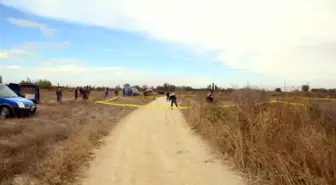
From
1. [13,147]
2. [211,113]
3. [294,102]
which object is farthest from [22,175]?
[211,113]

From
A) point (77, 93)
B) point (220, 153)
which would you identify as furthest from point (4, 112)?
point (77, 93)

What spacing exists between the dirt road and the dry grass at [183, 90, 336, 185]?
558 mm

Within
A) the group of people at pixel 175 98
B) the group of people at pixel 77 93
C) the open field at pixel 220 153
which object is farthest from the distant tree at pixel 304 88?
the group of people at pixel 77 93

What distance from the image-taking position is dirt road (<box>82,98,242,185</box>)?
256 inches

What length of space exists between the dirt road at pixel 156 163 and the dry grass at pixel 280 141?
0.56 meters

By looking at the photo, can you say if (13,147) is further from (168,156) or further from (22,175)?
(168,156)

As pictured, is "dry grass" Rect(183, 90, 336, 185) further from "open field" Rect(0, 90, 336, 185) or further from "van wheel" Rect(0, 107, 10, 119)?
"van wheel" Rect(0, 107, 10, 119)

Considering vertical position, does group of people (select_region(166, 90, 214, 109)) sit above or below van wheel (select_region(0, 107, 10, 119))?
above

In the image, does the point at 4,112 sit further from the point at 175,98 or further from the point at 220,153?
the point at 175,98

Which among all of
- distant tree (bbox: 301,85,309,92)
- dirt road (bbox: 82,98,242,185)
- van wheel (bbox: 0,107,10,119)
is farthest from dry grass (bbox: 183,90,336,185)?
van wheel (bbox: 0,107,10,119)

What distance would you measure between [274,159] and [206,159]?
2.57 meters

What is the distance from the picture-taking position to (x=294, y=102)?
7.59 m

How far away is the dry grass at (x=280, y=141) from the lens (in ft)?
17.7

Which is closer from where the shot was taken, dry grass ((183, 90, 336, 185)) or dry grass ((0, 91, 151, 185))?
dry grass ((183, 90, 336, 185))
